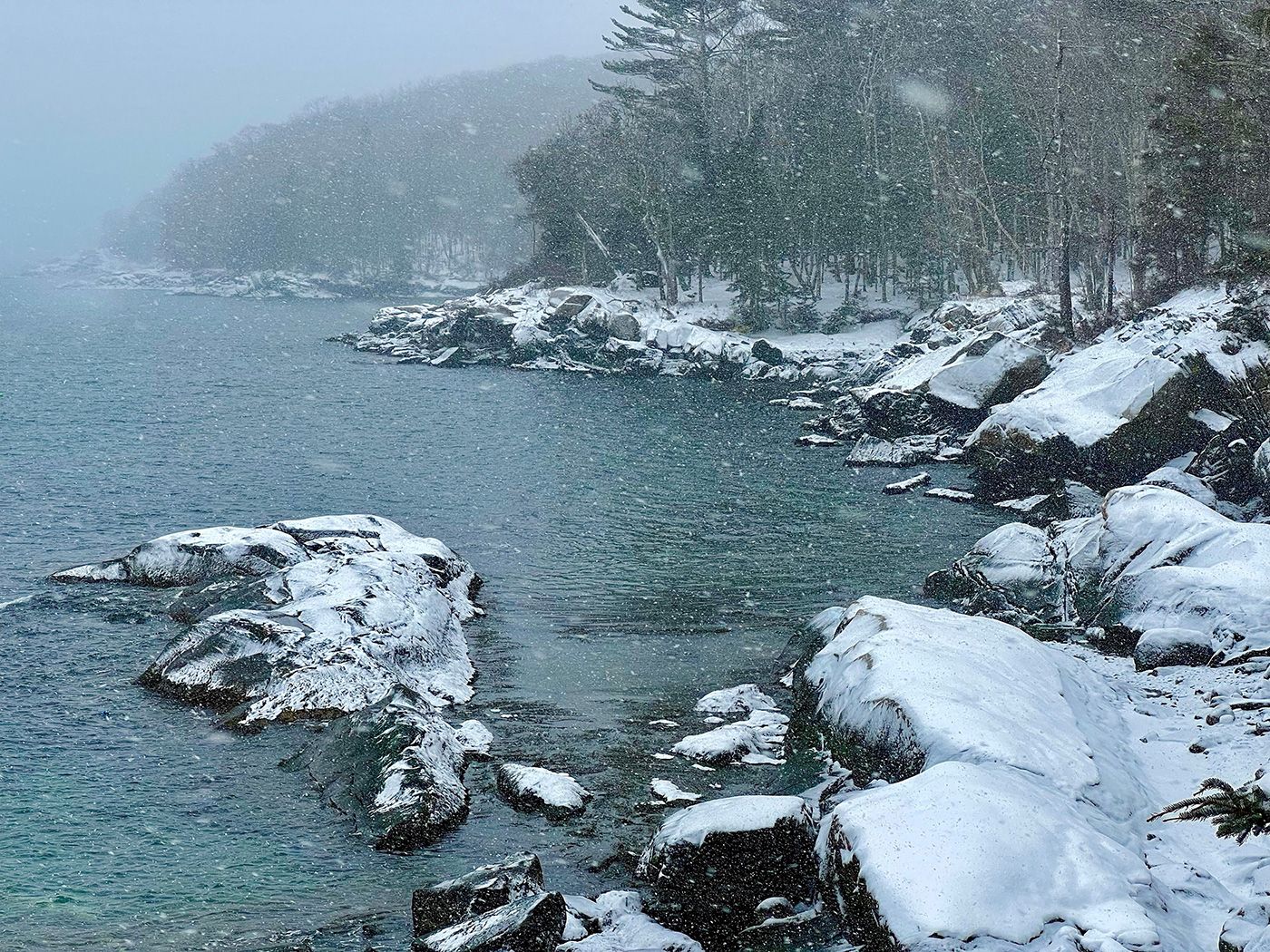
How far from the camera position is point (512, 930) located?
889 cm

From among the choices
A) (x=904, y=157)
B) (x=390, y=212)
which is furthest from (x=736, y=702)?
(x=390, y=212)

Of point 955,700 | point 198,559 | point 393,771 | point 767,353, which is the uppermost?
point 955,700

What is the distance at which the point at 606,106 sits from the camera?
83.2 m

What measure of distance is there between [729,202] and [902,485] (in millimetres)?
34744

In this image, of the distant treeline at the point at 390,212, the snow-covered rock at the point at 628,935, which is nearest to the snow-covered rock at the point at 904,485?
the snow-covered rock at the point at 628,935

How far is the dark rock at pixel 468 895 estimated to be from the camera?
9.59 m

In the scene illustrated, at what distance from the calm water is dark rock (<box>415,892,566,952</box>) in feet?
2.58

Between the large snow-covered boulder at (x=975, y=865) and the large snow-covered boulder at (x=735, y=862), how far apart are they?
1.53 ft

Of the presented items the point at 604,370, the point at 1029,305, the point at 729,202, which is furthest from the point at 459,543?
the point at 729,202

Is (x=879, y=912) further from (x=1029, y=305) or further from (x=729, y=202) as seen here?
(x=729, y=202)

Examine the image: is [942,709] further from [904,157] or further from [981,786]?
[904,157]

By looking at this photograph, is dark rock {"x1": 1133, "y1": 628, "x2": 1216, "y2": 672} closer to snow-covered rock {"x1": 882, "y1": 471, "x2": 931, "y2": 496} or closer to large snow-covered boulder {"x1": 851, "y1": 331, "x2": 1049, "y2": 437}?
snow-covered rock {"x1": 882, "y1": 471, "x2": 931, "y2": 496}

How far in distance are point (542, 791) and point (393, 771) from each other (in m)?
1.83

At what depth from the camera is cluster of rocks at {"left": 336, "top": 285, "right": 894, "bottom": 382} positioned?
56.7 m
